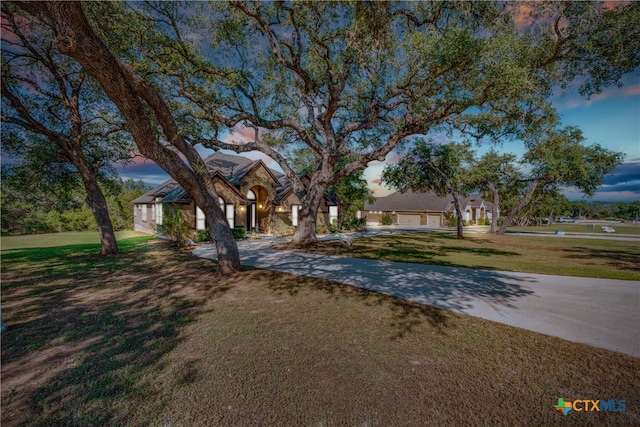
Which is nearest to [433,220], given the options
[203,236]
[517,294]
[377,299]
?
[203,236]

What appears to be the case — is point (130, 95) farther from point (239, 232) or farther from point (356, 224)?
point (356, 224)

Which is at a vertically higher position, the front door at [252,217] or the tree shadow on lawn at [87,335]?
the front door at [252,217]

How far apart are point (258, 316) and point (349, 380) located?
251 cm

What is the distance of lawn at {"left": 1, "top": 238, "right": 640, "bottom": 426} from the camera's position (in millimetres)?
2646

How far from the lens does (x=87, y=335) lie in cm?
432


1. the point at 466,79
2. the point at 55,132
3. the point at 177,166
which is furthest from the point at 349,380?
the point at 55,132

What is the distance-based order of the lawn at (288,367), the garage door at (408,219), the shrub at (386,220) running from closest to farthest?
1. the lawn at (288,367)
2. the shrub at (386,220)
3. the garage door at (408,219)

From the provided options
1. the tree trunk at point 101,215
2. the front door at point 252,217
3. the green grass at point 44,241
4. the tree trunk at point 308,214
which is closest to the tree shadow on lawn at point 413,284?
the tree trunk at point 308,214

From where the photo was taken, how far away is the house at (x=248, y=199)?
1888cm

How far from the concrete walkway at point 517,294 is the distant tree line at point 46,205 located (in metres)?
11.1

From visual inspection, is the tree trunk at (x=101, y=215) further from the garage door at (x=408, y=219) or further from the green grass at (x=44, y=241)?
the garage door at (x=408, y=219)

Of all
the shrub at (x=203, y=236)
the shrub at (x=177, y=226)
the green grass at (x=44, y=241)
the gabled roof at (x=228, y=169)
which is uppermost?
the gabled roof at (x=228, y=169)

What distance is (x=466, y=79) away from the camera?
783 centimetres

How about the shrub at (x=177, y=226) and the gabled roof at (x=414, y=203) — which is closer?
the shrub at (x=177, y=226)
